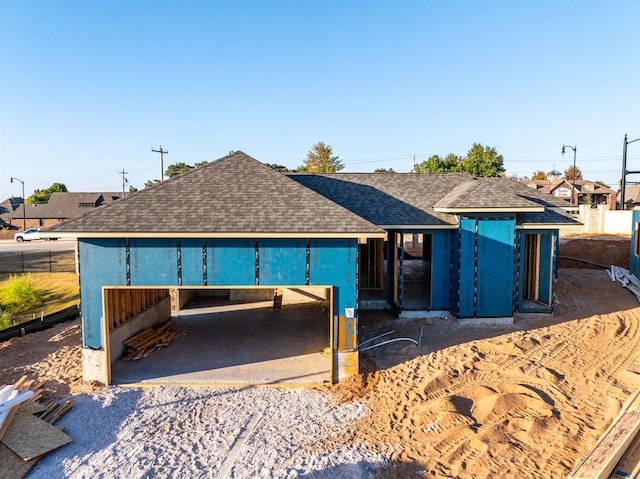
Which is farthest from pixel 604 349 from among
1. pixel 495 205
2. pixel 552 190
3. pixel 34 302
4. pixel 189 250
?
pixel 552 190

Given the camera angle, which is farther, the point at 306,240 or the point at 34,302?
the point at 34,302

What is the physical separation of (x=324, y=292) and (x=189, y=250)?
9149 mm

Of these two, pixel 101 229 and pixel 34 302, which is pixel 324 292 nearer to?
pixel 101 229

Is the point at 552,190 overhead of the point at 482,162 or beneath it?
beneath

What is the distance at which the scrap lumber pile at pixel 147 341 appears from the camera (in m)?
11.8

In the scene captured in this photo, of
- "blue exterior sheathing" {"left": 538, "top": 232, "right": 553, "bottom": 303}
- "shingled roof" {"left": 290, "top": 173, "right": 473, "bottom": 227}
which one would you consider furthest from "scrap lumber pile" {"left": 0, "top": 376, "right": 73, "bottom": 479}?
"blue exterior sheathing" {"left": 538, "top": 232, "right": 553, "bottom": 303}

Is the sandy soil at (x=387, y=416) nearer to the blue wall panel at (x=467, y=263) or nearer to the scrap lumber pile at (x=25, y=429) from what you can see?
the scrap lumber pile at (x=25, y=429)

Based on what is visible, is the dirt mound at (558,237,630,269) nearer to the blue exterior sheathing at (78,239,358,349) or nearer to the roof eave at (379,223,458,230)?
the roof eave at (379,223,458,230)

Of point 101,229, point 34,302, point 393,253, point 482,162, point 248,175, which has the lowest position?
point 34,302

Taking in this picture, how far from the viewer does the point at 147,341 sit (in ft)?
40.9

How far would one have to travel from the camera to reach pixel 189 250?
33.4 feet

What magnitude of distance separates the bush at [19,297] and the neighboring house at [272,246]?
394 inches

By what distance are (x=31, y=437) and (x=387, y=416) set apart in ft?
22.5

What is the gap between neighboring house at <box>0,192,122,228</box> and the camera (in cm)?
5384
